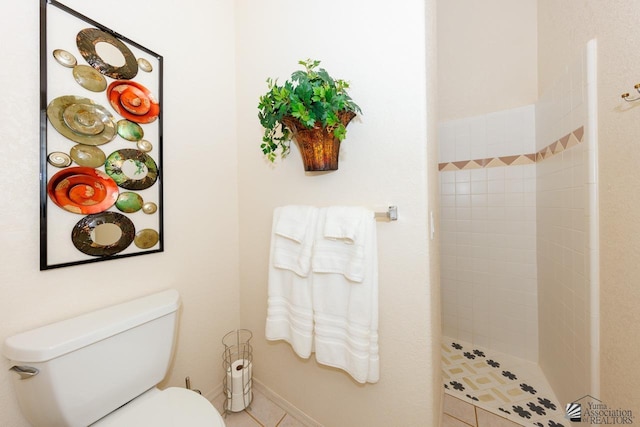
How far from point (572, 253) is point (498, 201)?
626mm

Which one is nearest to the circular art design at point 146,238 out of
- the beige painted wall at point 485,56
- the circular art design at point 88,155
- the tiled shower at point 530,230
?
the circular art design at point 88,155

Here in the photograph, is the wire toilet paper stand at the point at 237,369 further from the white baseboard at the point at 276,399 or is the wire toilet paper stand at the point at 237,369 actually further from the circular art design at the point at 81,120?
the circular art design at the point at 81,120

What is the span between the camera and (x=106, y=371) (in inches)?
31.6

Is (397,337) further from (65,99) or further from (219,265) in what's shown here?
(65,99)

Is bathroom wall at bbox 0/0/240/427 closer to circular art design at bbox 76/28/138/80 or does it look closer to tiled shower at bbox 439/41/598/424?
circular art design at bbox 76/28/138/80

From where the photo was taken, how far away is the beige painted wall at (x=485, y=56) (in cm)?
170

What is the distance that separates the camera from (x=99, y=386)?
0.79 metres

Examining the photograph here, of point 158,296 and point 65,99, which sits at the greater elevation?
point 65,99

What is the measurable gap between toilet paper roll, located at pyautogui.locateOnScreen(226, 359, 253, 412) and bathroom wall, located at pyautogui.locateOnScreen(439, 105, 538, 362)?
1.64m

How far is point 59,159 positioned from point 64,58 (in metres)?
0.35

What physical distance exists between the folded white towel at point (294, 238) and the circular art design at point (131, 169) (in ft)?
1.84

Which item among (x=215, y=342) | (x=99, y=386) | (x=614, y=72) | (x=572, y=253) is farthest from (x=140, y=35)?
(x=572, y=253)

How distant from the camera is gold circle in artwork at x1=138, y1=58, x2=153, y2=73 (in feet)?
3.36

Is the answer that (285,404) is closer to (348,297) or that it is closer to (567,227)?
(348,297)
